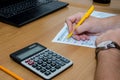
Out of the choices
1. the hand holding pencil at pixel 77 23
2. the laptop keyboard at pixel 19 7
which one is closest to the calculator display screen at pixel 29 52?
the hand holding pencil at pixel 77 23

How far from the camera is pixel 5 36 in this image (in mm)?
912

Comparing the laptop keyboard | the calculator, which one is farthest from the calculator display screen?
the laptop keyboard

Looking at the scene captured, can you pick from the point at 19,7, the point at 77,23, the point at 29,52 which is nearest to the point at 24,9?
the point at 19,7

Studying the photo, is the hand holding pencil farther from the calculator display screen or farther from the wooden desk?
the calculator display screen

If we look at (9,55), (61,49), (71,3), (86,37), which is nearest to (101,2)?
(71,3)

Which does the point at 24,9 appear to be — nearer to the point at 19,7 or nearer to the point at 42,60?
the point at 19,7

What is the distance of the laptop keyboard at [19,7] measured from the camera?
42.5 inches

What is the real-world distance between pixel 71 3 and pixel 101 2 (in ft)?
0.58

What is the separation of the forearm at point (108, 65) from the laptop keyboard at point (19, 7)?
534 millimetres

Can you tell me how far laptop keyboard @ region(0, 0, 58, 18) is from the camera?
42.5 inches

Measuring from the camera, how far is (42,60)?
2.31 ft

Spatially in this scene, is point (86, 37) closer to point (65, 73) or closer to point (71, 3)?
point (65, 73)

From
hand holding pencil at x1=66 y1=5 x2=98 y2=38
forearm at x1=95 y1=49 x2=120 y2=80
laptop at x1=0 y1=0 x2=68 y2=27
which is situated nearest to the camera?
forearm at x1=95 y1=49 x2=120 y2=80

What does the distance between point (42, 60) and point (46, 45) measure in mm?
136
